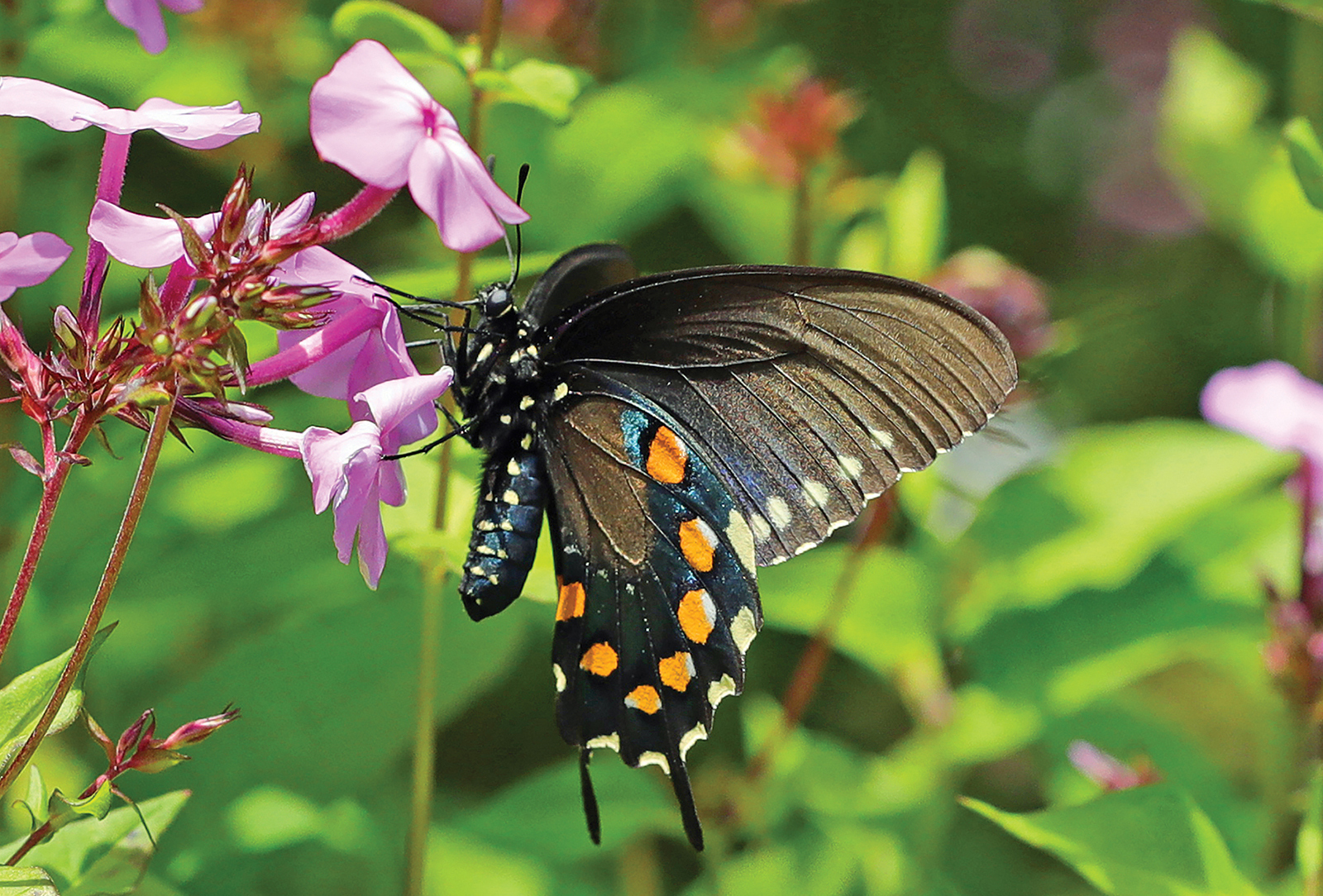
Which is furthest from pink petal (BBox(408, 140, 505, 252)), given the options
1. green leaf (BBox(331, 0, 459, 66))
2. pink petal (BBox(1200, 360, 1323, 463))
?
pink petal (BBox(1200, 360, 1323, 463))

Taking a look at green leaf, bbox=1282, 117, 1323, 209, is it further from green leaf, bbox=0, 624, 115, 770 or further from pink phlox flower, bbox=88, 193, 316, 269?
green leaf, bbox=0, 624, 115, 770

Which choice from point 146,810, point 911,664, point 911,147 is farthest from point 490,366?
point 911,147

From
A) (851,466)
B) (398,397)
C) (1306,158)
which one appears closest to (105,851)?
(398,397)

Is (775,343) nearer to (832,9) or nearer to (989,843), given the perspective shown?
(989,843)

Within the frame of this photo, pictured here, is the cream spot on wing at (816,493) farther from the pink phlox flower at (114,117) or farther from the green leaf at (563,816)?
the pink phlox flower at (114,117)

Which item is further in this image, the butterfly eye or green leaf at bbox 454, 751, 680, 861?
green leaf at bbox 454, 751, 680, 861

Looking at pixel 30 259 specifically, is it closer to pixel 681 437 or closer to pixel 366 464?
pixel 366 464
